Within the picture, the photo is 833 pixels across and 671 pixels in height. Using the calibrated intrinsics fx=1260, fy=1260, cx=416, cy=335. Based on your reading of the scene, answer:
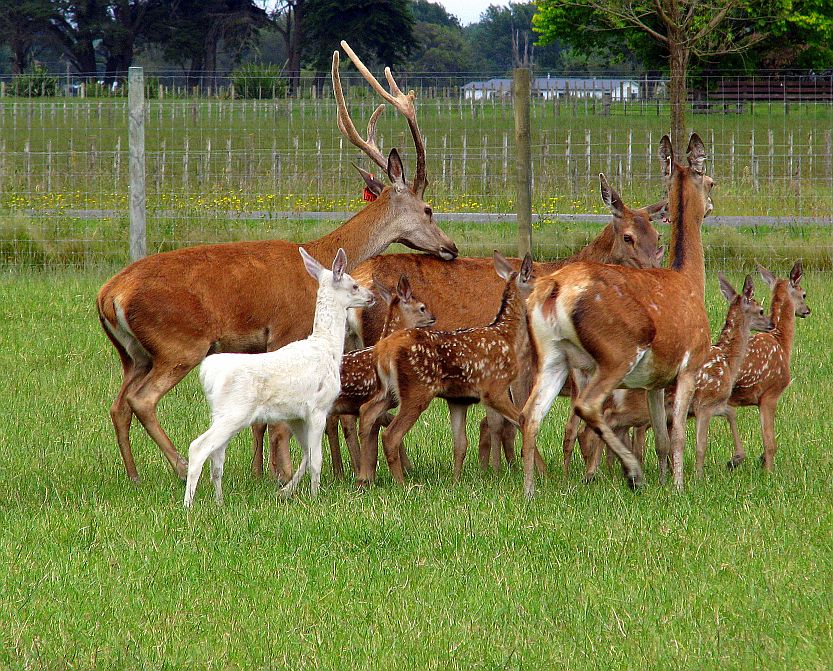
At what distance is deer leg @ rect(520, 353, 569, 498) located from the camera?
6.48 metres

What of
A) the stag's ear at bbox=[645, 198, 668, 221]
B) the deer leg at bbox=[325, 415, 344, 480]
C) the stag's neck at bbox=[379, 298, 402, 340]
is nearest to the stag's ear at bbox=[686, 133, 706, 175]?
the stag's ear at bbox=[645, 198, 668, 221]

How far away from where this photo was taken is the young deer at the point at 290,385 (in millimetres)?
6199

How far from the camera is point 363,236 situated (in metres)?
8.38

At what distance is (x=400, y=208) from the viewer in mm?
8508

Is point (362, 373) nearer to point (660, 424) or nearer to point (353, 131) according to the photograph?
point (660, 424)

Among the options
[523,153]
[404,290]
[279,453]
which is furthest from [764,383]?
[523,153]

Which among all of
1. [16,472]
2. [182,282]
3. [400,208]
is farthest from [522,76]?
[16,472]

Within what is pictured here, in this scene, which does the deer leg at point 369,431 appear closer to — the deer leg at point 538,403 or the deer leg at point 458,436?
Answer: the deer leg at point 458,436

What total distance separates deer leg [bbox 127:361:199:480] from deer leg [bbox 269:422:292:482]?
20.3 inches

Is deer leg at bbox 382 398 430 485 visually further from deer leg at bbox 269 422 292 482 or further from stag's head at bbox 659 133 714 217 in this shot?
stag's head at bbox 659 133 714 217

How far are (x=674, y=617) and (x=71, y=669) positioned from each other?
2122 millimetres

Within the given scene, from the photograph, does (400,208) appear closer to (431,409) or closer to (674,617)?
(431,409)

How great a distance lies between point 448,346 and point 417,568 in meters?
1.95

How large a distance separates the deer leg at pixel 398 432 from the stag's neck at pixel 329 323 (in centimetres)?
48
